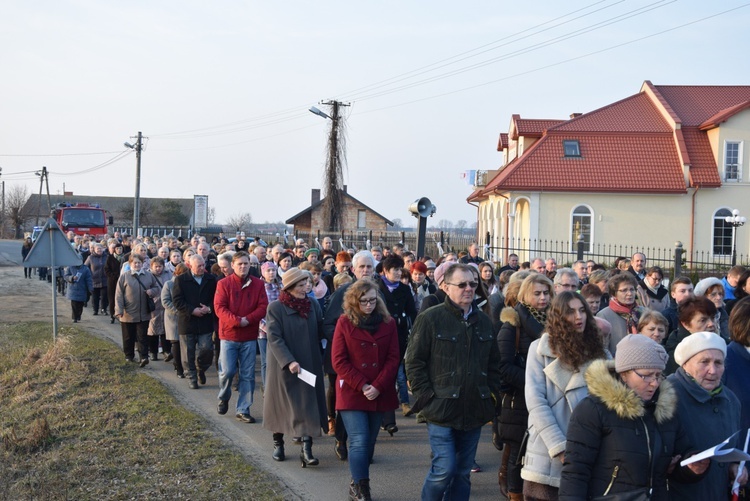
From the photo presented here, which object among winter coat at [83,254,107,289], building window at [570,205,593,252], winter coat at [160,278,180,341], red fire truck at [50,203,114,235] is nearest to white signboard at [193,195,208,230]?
red fire truck at [50,203,114,235]

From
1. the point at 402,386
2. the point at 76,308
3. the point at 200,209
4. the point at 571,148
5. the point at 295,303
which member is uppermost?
the point at 571,148

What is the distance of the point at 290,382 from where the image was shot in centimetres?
720

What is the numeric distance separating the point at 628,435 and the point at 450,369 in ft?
5.54

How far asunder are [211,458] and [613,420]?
4659 mm

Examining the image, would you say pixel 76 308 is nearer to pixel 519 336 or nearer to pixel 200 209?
pixel 519 336

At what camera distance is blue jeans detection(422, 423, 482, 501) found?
531 cm

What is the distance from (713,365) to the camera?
4.10 meters

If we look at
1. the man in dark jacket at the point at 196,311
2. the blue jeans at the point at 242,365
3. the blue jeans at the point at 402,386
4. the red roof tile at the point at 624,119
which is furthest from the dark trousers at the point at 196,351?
the red roof tile at the point at 624,119

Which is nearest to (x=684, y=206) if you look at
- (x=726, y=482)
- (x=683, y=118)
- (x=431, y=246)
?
(x=683, y=118)

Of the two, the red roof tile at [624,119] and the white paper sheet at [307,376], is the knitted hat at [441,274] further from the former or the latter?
the red roof tile at [624,119]

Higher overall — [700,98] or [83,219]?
[700,98]

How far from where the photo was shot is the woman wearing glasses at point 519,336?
5.71m

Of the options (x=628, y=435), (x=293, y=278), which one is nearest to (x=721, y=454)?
(x=628, y=435)

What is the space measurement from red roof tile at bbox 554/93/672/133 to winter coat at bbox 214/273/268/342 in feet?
85.9
